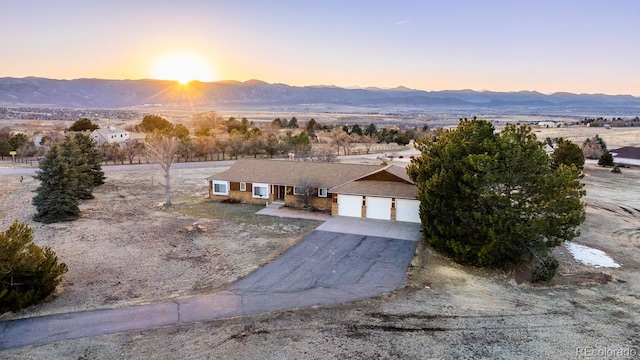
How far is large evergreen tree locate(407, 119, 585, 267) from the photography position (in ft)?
61.5

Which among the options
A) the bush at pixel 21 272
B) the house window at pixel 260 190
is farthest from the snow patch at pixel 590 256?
the bush at pixel 21 272

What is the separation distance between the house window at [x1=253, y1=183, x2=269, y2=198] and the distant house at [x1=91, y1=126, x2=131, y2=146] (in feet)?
131

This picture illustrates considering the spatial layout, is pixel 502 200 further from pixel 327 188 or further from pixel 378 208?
pixel 327 188

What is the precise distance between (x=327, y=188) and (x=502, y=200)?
1312 centimetres

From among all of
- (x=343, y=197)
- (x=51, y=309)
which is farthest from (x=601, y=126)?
(x=51, y=309)

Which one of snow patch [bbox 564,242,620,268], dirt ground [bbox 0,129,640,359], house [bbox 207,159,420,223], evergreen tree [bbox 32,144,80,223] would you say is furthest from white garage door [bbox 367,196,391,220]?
evergreen tree [bbox 32,144,80,223]

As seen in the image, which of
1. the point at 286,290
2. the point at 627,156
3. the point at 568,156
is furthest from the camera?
the point at 627,156

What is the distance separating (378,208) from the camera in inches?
1081

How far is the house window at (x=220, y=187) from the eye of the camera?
32.8 metres

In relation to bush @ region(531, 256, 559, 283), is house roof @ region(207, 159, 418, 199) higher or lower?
higher

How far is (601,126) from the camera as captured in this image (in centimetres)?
11912

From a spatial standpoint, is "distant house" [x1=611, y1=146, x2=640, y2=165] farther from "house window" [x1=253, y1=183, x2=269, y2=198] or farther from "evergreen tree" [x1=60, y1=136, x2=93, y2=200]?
"evergreen tree" [x1=60, y1=136, x2=93, y2=200]

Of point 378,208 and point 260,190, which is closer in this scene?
point 378,208

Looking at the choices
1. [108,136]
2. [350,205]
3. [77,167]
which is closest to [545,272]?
[350,205]
